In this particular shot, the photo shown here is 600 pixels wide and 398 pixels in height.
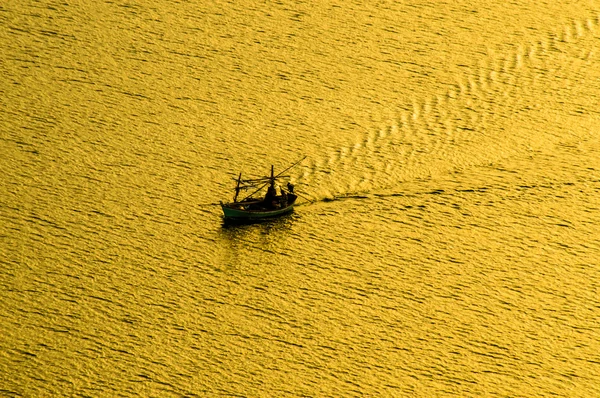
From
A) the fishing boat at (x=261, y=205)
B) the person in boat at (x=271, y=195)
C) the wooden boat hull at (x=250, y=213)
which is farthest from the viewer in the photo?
the person in boat at (x=271, y=195)

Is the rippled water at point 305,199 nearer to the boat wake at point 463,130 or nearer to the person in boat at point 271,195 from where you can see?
the boat wake at point 463,130

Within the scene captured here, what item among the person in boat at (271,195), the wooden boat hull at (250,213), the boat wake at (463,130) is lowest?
the wooden boat hull at (250,213)

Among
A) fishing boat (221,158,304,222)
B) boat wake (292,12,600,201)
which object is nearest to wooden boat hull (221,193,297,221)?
fishing boat (221,158,304,222)

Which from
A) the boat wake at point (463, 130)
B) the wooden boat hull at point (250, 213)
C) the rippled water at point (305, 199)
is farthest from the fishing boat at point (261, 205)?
the boat wake at point (463, 130)

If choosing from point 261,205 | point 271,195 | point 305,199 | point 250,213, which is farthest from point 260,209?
point 305,199

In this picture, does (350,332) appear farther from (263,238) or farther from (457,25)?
(457,25)

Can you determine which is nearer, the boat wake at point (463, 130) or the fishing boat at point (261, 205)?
the fishing boat at point (261, 205)

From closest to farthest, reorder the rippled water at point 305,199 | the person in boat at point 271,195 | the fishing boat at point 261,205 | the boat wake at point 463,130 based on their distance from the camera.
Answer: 1. the rippled water at point 305,199
2. the fishing boat at point 261,205
3. the person in boat at point 271,195
4. the boat wake at point 463,130

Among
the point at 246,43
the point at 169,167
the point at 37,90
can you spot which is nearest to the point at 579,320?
the point at 169,167

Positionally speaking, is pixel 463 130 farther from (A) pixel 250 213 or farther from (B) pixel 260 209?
(A) pixel 250 213

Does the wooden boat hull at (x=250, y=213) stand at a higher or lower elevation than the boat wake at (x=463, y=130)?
lower
